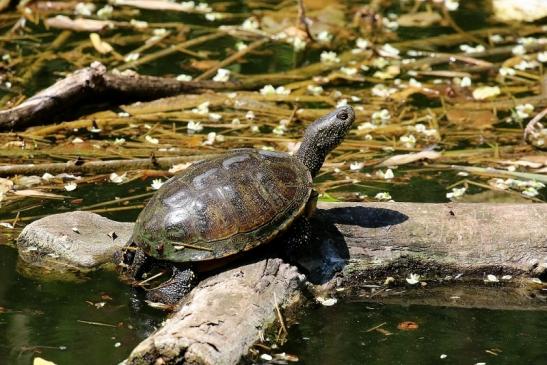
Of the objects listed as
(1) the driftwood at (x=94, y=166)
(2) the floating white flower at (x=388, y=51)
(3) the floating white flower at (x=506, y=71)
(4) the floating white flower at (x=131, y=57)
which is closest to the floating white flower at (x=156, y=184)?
(1) the driftwood at (x=94, y=166)

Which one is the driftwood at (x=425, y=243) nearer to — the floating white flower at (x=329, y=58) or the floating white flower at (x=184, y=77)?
the floating white flower at (x=184, y=77)

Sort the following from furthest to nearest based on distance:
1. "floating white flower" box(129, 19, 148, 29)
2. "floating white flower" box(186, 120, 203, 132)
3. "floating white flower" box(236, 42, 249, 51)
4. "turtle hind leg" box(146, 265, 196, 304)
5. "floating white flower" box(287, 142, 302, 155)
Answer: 1. "floating white flower" box(129, 19, 148, 29)
2. "floating white flower" box(236, 42, 249, 51)
3. "floating white flower" box(186, 120, 203, 132)
4. "floating white flower" box(287, 142, 302, 155)
5. "turtle hind leg" box(146, 265, 196, 304)

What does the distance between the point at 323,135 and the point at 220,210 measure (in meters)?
0.97

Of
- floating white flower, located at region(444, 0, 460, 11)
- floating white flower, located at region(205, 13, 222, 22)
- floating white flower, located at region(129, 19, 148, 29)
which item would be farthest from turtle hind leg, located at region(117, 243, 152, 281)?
floating white flower, located at region(444, 0, 460, 11)

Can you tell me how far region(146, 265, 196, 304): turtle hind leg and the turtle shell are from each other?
0.36 ft

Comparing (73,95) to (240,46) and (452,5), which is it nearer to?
(240,46)

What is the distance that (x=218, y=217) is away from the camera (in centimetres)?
503

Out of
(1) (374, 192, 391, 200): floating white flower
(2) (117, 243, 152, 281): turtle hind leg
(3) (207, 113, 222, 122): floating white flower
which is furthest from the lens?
(3) (207, 113, 222, 122): floating white flower

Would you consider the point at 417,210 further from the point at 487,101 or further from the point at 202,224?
the point at 487,101

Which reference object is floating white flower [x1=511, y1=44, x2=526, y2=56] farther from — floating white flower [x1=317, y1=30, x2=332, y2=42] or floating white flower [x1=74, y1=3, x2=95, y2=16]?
floating white flower [x1=74, y1=3, x2=95, y2=16]

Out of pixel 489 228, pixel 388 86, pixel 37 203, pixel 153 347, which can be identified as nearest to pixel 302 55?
pixel 388 86

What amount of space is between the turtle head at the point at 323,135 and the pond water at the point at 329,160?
88 cm

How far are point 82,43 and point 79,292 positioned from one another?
202 inches

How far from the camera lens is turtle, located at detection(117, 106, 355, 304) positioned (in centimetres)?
501
